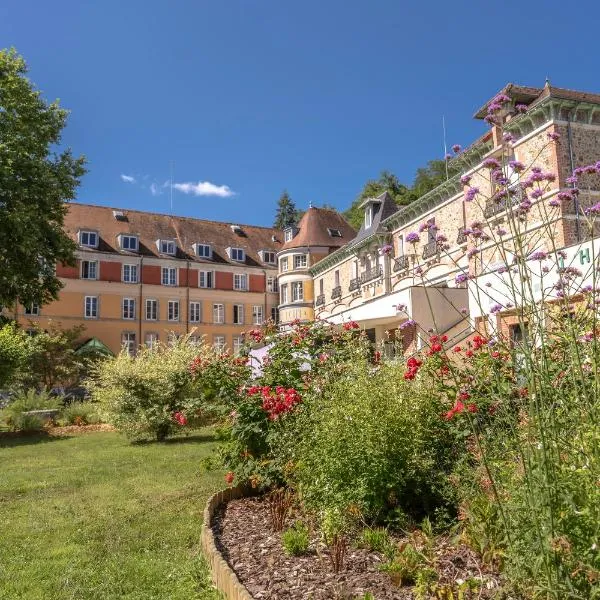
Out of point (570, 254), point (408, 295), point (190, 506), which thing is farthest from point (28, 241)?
point (570, 254)

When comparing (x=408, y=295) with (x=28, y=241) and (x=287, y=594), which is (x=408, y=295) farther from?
(x=287, y=594)

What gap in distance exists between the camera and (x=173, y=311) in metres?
48.2

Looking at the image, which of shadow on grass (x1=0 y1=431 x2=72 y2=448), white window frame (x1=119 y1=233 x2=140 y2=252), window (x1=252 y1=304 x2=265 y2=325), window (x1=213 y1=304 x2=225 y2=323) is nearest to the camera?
shadow on grass (x1=0 y1=431 x2=72 y2=448)

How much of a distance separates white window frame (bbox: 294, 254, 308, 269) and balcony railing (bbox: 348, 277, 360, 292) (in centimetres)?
867

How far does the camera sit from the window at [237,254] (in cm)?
5138

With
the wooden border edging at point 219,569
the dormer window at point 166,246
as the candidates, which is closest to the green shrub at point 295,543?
the wooden border edging at point 219,569

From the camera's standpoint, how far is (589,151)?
1923 centimetres

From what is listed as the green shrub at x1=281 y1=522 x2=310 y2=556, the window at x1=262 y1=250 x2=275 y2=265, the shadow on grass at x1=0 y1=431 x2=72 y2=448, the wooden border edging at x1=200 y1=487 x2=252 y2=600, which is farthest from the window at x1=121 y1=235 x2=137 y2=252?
the green shrub at x1=281 y1=522 x2=310 y2=556

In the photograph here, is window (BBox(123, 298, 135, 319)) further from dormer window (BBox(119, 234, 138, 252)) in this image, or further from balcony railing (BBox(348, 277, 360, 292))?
balcony railing (BBox(348, 277, 360, 292))

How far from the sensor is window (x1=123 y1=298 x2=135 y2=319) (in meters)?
46.0

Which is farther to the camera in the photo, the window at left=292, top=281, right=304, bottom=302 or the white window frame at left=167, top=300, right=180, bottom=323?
the white window frame at left=167, top=300, right=180, bottom=323

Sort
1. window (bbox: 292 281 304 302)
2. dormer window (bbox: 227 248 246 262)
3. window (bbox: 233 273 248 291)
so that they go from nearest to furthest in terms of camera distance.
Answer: window (bbox: 292 281 304 302) < window (bbox: 233 273 248 291) < dormer window (bbox: 227 248 246 262)

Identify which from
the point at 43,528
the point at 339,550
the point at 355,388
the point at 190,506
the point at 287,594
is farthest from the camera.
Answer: the point at 190,506

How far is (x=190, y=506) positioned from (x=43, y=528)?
1.68 m
